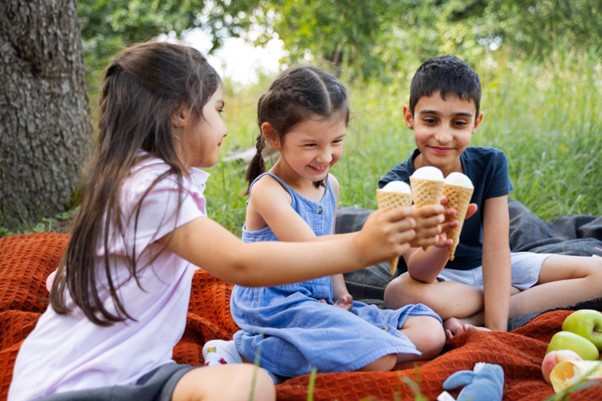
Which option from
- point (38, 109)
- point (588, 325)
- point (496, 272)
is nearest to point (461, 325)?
point (496, 272)

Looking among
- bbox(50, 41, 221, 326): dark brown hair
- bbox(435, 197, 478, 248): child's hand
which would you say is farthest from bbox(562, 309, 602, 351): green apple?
bbox(50, 41, 221, 326): dark brown hair

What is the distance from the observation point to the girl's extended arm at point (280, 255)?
1798 mm

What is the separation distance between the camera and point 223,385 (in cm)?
185

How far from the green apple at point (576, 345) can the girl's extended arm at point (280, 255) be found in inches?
36.1

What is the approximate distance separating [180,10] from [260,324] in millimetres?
12694

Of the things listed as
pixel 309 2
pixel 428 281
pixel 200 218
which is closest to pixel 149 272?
pixel 200 218

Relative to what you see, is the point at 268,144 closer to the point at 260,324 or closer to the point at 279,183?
the point at 279,183

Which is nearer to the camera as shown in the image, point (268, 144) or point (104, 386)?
point (104, 386)

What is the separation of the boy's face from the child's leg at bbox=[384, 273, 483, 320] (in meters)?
0.51

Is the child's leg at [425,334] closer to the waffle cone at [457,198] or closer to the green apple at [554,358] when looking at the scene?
the green apple at [554,358]

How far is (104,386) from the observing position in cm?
188

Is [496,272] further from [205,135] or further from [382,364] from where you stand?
[205,135]

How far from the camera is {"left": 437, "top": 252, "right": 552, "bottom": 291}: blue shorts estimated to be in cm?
312

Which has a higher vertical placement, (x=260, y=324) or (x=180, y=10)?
(x=180, y=10)
